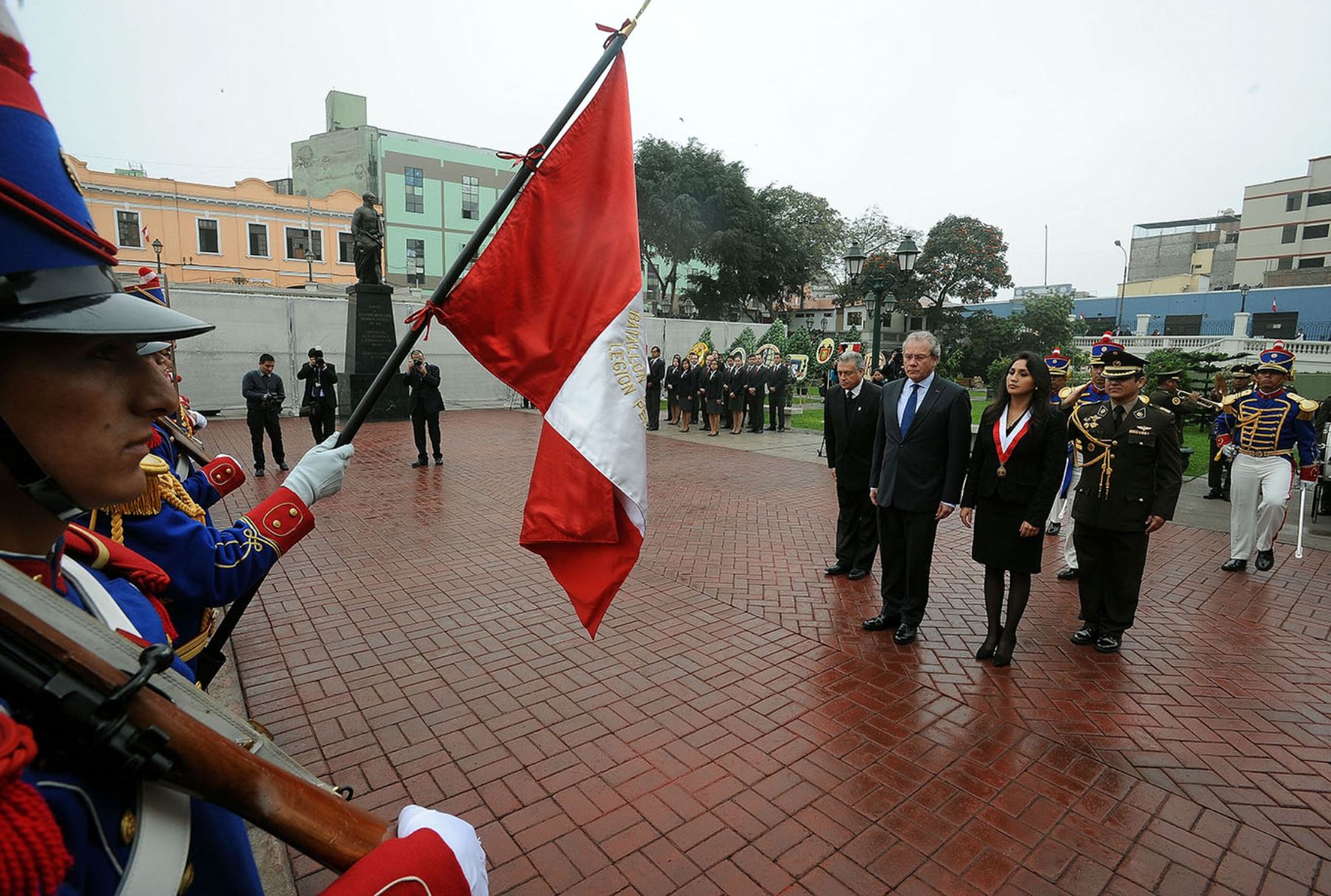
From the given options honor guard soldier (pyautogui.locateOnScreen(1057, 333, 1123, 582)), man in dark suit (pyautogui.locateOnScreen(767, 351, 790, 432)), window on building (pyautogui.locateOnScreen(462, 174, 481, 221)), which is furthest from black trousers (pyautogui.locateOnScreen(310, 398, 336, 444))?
window on building (pyautogui.locateOnScreen(462, 174, 481, 221))

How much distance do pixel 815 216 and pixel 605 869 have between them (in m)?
50.0

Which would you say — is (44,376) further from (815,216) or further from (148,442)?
(815,216)

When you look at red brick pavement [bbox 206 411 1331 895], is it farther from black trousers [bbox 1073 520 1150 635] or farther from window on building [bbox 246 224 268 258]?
window on building [bbox 246 224 268 258]

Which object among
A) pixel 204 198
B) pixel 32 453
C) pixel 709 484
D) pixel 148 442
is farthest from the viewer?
→ pixel 204 198

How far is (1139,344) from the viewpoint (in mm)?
32438

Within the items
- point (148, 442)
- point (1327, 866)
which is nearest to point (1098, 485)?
point (1327, 866)

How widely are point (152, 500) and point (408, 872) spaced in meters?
1.72

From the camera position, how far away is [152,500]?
217 cm

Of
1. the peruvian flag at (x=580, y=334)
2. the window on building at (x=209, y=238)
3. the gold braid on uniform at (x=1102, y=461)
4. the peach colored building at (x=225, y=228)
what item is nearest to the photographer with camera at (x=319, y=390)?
the peruvian flag at (x=580, y=334)

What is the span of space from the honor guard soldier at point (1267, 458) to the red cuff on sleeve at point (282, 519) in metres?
8.47

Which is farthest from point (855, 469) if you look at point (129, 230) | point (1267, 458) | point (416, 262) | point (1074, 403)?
point (416, 262)

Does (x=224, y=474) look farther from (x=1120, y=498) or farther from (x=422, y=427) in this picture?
(x=422, y=427)

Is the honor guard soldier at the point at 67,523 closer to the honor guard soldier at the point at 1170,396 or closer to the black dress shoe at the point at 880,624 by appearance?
the black dress shoe at the point at 880,624

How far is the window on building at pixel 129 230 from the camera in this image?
118ft
